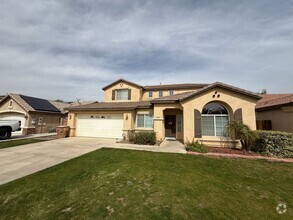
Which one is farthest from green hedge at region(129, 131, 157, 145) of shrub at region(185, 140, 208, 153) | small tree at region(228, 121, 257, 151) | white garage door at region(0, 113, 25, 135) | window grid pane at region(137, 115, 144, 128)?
white garage door at region(0, 113, 25, 135)

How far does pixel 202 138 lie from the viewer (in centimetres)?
1134

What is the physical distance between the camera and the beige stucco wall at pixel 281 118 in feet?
34.9

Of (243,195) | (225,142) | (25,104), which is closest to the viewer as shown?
(243,195)

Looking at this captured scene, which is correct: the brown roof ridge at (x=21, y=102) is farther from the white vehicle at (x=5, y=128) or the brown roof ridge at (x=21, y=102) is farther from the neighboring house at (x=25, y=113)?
the white vehicle at (x=5, y=128)

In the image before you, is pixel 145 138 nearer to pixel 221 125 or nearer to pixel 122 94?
pixel 221 125

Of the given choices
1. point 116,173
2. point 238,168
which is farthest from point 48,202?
point 238,168

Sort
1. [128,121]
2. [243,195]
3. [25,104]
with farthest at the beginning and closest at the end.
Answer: [25,104] → [128,121] → [243,195]

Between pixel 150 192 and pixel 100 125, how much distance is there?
1295 cm

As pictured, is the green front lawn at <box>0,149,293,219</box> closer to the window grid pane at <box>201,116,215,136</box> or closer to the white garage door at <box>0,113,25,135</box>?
the window grid pane at <box>201,116,215,136</box>

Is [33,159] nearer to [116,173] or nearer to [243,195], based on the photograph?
[116,173]

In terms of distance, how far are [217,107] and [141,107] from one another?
734 centimetres

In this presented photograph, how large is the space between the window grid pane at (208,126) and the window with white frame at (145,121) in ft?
17.2

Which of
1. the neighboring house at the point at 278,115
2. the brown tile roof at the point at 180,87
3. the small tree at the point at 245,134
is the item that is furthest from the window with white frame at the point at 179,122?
the neighboring house at the point at 278,115

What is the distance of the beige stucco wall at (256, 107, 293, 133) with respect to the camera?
1063cm
